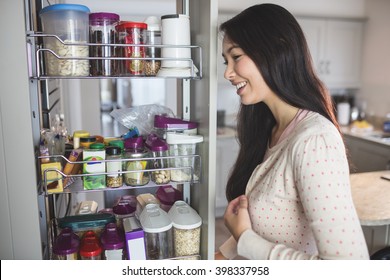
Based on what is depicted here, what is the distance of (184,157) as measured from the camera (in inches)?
38.0

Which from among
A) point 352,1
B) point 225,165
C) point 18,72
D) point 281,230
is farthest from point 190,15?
point 352,1

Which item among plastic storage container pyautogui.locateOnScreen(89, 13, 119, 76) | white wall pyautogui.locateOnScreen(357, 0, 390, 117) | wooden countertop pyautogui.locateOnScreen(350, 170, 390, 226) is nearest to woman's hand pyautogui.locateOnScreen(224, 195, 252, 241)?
plastic storage container pyautogui.locateOnScreen(89, 13, 119, 76)

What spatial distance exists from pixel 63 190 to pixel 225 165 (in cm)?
239

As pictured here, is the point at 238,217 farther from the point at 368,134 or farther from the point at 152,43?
the point at 368,134

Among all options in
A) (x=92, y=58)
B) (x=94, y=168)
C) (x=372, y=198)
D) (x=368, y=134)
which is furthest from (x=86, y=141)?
(x=368, y=134)

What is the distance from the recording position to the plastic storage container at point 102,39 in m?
0.90

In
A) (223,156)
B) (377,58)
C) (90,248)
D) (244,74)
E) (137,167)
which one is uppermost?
(377,58)

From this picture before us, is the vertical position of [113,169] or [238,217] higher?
[113,169]

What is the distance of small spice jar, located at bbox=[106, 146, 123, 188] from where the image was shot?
0.90 meters

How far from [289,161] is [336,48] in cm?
295

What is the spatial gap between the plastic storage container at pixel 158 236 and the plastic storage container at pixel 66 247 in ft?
0.56

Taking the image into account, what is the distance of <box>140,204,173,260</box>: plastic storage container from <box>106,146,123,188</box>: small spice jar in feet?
0.39

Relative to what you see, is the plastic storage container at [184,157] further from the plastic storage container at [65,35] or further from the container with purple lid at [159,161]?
the plastic storage container at [65,35]

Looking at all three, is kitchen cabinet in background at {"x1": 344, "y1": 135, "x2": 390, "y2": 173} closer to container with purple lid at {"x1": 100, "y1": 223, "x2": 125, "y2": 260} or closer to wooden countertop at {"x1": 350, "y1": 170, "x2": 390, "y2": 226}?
wooden countertop at {"x1": 350, "y1": 170, "x2": 390, "y2": 226}
